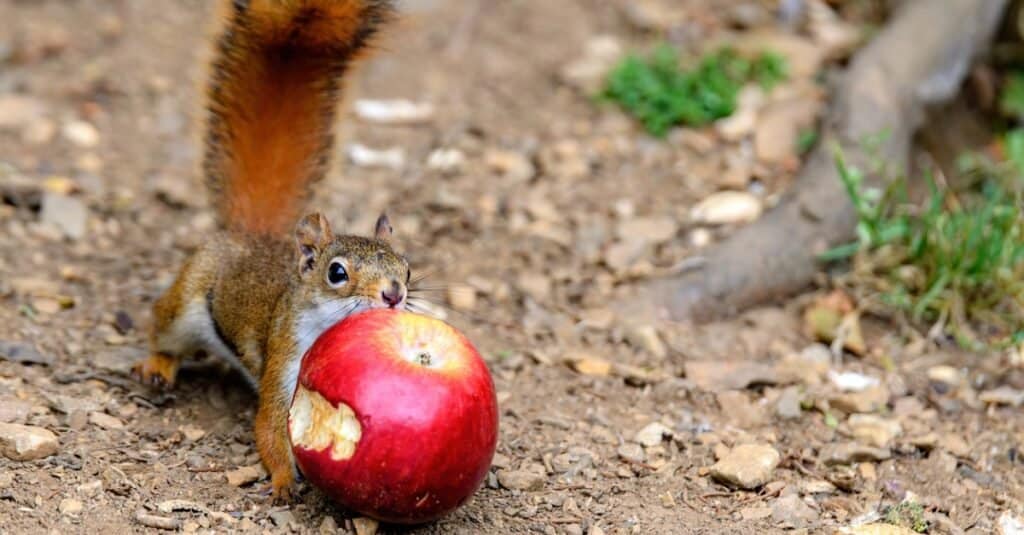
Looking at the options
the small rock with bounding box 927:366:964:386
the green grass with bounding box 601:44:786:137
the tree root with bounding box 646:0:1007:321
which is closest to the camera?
the small rock with bounding box 927:366:964:386

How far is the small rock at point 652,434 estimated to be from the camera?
3.56 m

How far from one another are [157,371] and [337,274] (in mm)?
840

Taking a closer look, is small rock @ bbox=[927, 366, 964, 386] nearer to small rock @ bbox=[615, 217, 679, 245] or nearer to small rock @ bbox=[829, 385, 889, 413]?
small rock @ bbox=[829, 385, 889, 413]

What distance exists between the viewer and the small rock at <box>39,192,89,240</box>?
4555 mm

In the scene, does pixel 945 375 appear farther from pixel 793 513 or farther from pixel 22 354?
pixel 22 354

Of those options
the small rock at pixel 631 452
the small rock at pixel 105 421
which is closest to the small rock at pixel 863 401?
the small rock at pixel 631 452

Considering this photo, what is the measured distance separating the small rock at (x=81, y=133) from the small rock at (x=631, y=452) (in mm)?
2806

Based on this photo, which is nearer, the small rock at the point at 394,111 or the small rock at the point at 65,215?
the small rock at the point at 65,215

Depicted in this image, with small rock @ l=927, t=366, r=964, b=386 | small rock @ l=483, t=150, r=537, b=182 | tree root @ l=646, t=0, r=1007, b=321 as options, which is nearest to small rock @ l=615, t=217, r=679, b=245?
tree root @ l=646, t=0, r=1007, b=321

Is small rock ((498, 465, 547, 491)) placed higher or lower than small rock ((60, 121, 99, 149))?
higher

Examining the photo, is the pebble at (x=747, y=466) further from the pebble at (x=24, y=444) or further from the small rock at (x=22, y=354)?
the small rock at (x=22, y=354)

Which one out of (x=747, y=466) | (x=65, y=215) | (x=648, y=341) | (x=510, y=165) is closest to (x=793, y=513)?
(x=747, y=466)

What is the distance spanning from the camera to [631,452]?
350 centimetres

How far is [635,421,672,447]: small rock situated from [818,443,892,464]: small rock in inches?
17.5
